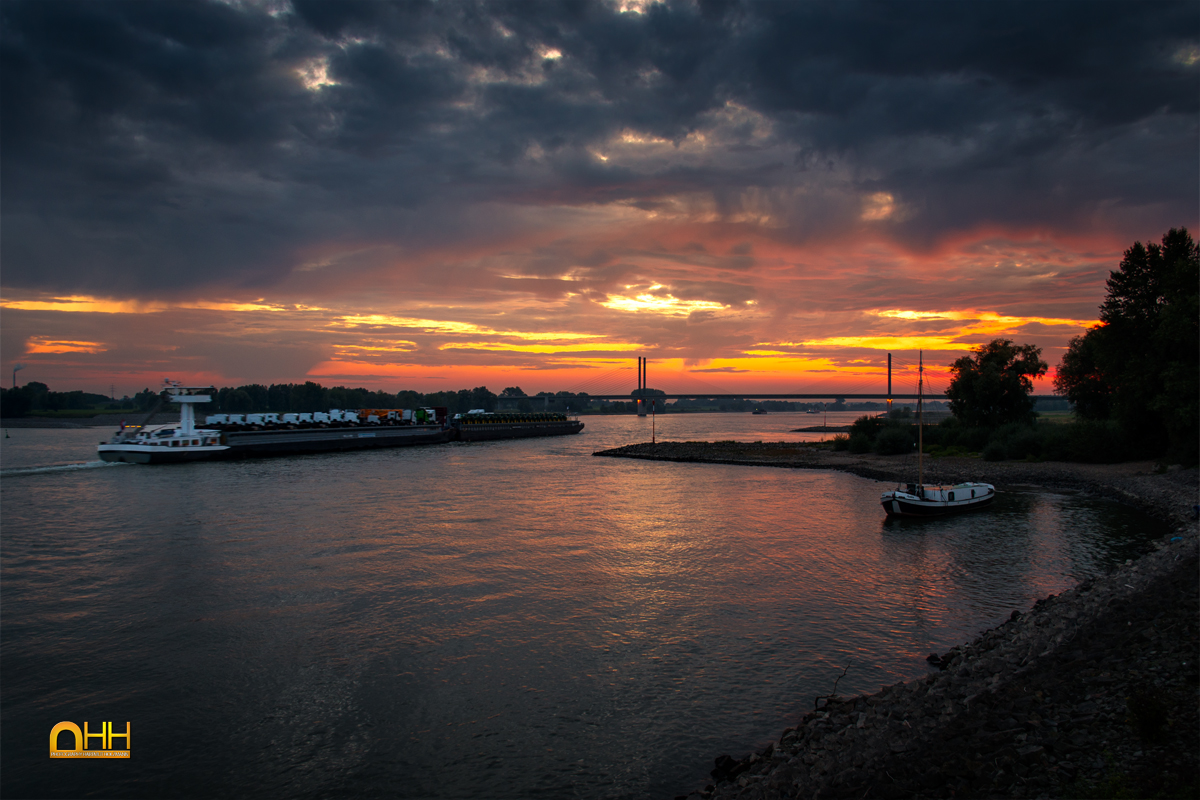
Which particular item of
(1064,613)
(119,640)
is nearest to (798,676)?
(1064,613)

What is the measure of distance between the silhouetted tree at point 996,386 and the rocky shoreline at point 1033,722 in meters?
63.3

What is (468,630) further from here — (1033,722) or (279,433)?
(279,433)

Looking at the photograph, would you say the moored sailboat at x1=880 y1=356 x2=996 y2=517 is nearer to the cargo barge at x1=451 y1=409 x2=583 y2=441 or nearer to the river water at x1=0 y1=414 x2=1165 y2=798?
the river water at x1=0 y1=414 x2=1165 y2=798

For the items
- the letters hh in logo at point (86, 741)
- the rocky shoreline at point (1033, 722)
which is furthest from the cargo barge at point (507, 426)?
the rocky shoreline at point (1033, 722)

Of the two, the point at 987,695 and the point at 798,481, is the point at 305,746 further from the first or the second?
the point at 798,481

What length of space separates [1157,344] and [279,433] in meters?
89.7

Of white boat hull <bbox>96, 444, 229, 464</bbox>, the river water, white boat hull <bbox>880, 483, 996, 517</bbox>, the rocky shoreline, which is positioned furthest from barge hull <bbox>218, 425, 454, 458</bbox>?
the rocky shoreline

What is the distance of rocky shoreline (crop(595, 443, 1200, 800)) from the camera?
789 cm

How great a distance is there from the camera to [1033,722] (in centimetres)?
929

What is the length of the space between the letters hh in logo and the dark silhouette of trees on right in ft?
165

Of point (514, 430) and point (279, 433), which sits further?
point (514, 430)

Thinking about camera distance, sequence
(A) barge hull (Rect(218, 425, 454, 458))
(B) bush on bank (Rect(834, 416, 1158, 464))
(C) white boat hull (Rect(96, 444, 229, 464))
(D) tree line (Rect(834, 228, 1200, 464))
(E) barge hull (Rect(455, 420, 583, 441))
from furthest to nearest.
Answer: (E) barge hull (Rect(455, 420, 583, 441)) → (A) barge hull (Rect(218, 425, 454, 458)) → (C) white boat hull (Rect(96, 444, 229, 464)) → (B) bush on bank (Rect(834, 416, 1158, 464)) → (D) tree line (Rect(834, 228, 1200, 464))

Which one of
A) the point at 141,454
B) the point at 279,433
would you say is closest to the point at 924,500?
the point at 141,454

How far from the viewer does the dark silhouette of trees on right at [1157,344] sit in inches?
1491
